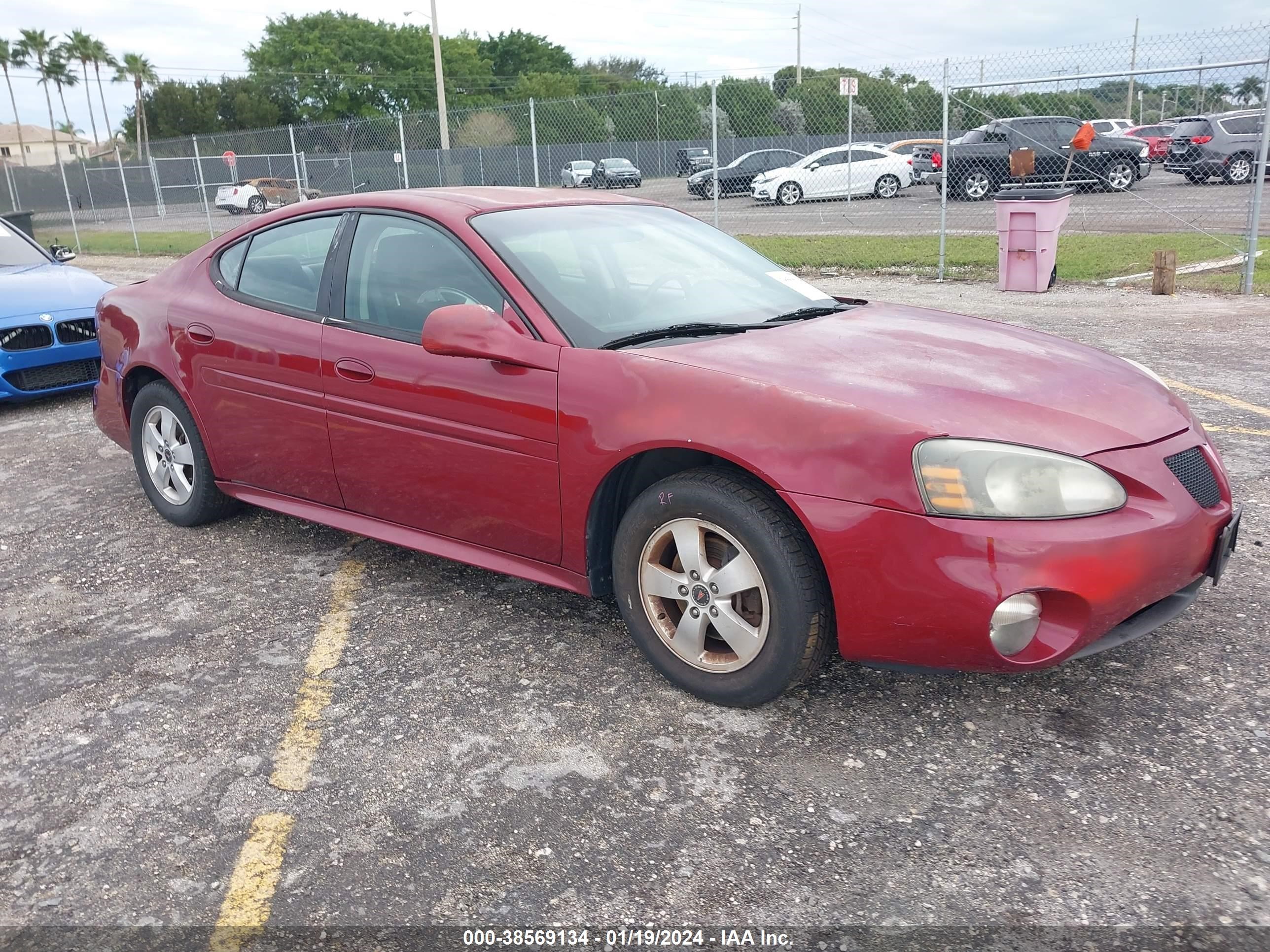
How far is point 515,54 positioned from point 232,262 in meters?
86.1

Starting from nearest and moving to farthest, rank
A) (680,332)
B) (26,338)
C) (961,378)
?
(961,378) < (680,332) < (26,338)

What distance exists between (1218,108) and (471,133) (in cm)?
1893

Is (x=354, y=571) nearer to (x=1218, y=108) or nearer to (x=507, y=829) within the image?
(x=507, y=829)

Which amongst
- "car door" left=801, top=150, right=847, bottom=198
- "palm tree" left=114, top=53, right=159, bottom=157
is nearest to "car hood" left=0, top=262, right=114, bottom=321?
"car door" left=801, top=150, right=847, bottom=198

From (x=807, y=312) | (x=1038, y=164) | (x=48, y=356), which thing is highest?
(x=1038, y=164)

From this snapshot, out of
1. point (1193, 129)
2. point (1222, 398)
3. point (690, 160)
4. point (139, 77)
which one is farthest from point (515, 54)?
point (1222, 398)

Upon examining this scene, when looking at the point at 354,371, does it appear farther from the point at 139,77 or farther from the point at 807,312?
the point at 139,77

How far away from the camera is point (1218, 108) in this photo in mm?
13008

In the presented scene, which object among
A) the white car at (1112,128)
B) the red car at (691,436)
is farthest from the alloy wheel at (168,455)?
the white car at (1112,128)

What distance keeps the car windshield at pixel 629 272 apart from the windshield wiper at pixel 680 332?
0.03 meters

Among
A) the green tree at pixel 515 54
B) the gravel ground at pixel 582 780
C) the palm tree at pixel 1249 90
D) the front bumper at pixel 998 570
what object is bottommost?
the gravel ground at pixel 582 780

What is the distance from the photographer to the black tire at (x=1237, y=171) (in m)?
20.3

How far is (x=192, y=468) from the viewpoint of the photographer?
4.75 meters

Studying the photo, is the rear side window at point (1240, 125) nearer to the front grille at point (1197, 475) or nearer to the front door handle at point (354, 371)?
the front grille at point (1197, 475)
